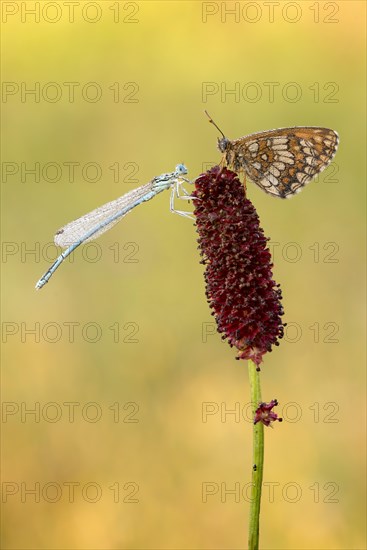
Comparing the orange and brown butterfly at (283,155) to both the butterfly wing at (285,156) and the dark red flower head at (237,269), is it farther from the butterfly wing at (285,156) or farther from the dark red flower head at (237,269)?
the dark red flower head at (237,269)

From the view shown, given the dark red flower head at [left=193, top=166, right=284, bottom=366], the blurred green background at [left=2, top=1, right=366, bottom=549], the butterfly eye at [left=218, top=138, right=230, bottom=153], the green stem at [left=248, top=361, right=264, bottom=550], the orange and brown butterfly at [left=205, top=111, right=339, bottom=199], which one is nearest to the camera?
the green stem at [left=248, top=361, right=264, bottom=550]

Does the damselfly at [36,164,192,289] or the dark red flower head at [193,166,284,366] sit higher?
the damselfly at [36,164,192,289]

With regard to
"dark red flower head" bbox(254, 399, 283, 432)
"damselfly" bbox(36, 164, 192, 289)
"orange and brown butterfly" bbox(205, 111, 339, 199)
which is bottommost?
"dark red flower head" bbox(254, 399, 283, 432)

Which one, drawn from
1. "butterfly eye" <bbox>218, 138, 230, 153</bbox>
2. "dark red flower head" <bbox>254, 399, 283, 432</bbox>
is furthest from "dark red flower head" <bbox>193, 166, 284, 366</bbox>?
"butterfly eye" <bbox>218, 138, 230, 153</bbox>

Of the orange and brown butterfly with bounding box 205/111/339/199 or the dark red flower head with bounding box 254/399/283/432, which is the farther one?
the orange and brown butterfly with bounding box 205/111/339/199

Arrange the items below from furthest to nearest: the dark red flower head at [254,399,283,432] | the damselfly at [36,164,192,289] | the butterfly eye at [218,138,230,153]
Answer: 1. the damselfly at [36,164,192,289]
2. the butterfly eye at [218,138,230,153]
3. the dark red flower head at [254,399,283,432]

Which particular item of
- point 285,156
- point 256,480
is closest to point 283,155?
point 285,156

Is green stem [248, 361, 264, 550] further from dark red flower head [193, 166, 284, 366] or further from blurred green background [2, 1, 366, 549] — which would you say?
blurred green background [2, 1, 366, 549]

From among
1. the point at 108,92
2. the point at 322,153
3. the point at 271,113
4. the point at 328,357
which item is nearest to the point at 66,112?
the point at 108,92
